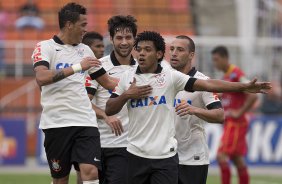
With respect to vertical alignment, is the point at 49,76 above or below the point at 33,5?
below

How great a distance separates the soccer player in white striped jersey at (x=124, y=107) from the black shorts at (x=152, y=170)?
3.53 ft

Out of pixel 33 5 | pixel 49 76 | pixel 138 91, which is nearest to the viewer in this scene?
pixel 138 91

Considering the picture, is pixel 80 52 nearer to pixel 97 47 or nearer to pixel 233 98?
pixel 97 47

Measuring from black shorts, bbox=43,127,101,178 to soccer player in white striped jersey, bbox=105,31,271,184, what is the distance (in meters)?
0.88

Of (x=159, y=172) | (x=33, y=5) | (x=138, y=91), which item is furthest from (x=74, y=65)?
(x=33, y=5)

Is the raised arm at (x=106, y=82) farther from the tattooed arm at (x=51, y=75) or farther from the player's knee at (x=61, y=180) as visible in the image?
the player's knee at (x=61, y=180)

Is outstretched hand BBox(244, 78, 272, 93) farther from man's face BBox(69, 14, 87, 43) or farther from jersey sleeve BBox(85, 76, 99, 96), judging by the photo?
jersey sleeve BBox(85, 76, 99, 96)

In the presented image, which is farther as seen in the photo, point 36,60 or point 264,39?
point 264,39

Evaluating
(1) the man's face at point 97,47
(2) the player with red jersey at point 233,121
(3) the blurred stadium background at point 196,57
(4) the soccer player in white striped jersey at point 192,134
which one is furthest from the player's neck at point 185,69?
(3) the blurred stadium background at point 196,57

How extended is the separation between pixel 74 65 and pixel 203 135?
1.81 meters

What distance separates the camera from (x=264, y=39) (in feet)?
86.1

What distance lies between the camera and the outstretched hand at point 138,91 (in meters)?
8.48

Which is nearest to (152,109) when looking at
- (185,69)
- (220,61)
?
(185,69)

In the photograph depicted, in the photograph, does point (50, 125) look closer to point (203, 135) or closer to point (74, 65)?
point (74, 65)
